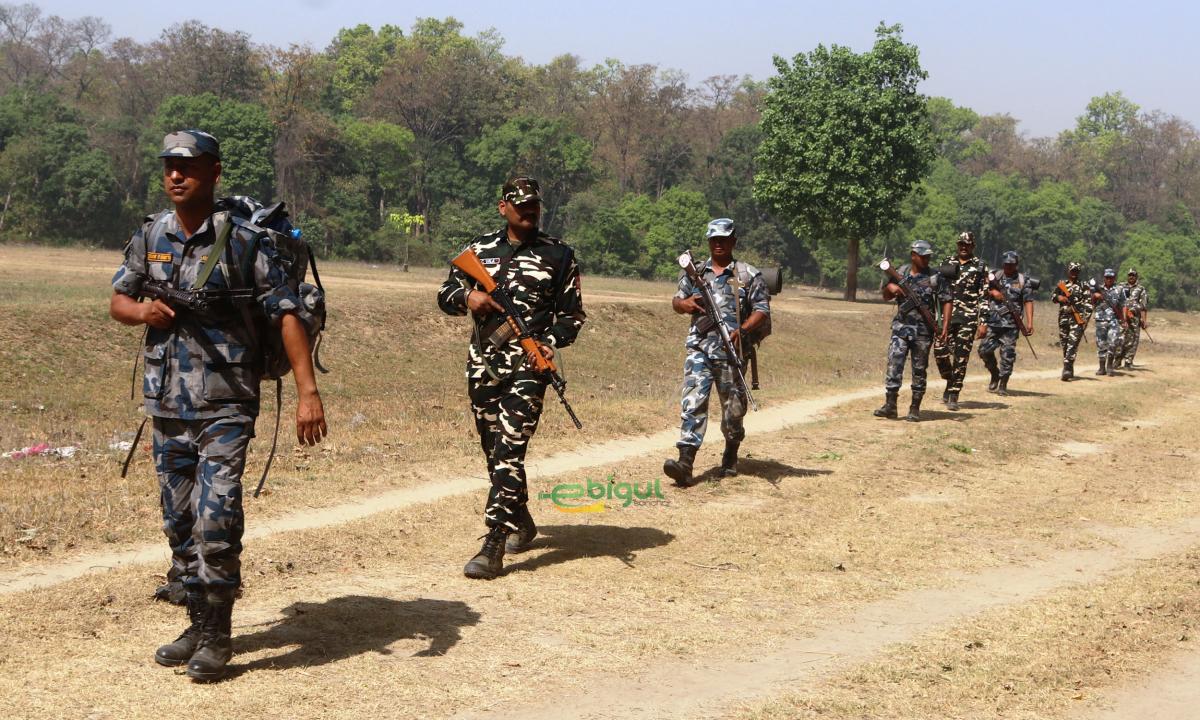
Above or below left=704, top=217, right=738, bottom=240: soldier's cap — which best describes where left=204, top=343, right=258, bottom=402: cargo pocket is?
below

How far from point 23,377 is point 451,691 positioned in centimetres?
1325

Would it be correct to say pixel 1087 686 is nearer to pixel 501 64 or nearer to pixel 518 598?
pixel 518 598

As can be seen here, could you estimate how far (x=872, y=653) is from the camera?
697 centimetres

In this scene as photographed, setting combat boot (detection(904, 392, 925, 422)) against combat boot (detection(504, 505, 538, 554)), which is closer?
combat boot (detection(504, 505, 538, 554))

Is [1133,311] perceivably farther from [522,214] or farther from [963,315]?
[522,214]

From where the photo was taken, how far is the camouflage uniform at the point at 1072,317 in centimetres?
2533

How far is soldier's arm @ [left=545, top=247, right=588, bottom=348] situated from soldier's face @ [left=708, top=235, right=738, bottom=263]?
336 centimetres

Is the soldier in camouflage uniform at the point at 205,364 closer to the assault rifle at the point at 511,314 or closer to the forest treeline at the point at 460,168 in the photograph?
the assault rifle at the point at 511,314

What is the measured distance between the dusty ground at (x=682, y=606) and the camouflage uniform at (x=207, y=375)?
722mm

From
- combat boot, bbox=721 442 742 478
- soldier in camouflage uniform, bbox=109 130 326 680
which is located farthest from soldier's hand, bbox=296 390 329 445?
combat boot, bbox=721 442 742 478

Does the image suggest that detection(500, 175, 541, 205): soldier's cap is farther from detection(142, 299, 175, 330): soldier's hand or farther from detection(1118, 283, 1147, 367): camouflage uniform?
detection(1118, 283, 1147, 367): camouflage uniform

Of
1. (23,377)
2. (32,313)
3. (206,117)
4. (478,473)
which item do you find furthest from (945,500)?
(206,117)

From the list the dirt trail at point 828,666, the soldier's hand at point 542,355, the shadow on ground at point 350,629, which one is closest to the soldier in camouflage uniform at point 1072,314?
the dirt trail at point 828,666

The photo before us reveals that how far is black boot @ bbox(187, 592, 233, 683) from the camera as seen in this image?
228 inches
